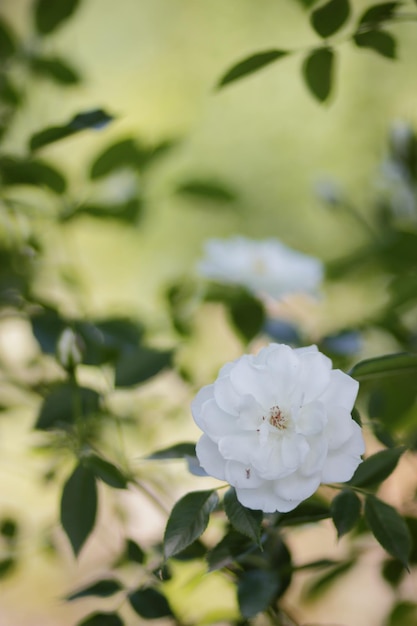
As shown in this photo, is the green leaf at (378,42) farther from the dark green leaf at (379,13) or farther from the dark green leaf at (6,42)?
the dark green leaf at (6,42)

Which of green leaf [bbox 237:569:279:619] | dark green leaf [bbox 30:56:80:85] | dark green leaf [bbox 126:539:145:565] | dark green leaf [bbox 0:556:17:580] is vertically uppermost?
dark green leaf [bbox 30:56:80:85]

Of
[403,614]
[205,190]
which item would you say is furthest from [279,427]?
[205,190]

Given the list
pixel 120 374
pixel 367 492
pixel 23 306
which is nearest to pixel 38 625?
pixel 23 306

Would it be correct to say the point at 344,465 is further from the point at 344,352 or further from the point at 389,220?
the point at 389,220

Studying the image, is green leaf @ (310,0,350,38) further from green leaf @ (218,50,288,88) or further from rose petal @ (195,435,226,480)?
rose petal @ (195,435,226,480)

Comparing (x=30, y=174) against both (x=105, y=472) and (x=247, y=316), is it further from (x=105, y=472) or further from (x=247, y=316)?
(x=105, y=472)

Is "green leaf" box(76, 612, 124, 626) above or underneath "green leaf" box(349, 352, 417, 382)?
underneath

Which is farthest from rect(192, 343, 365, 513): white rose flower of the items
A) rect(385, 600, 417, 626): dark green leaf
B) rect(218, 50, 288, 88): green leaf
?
rect(385, 600, 417, 626): dark green leaf

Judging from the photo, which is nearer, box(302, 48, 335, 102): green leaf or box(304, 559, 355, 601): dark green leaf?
box(302, 48, 335, 102): green leaf
